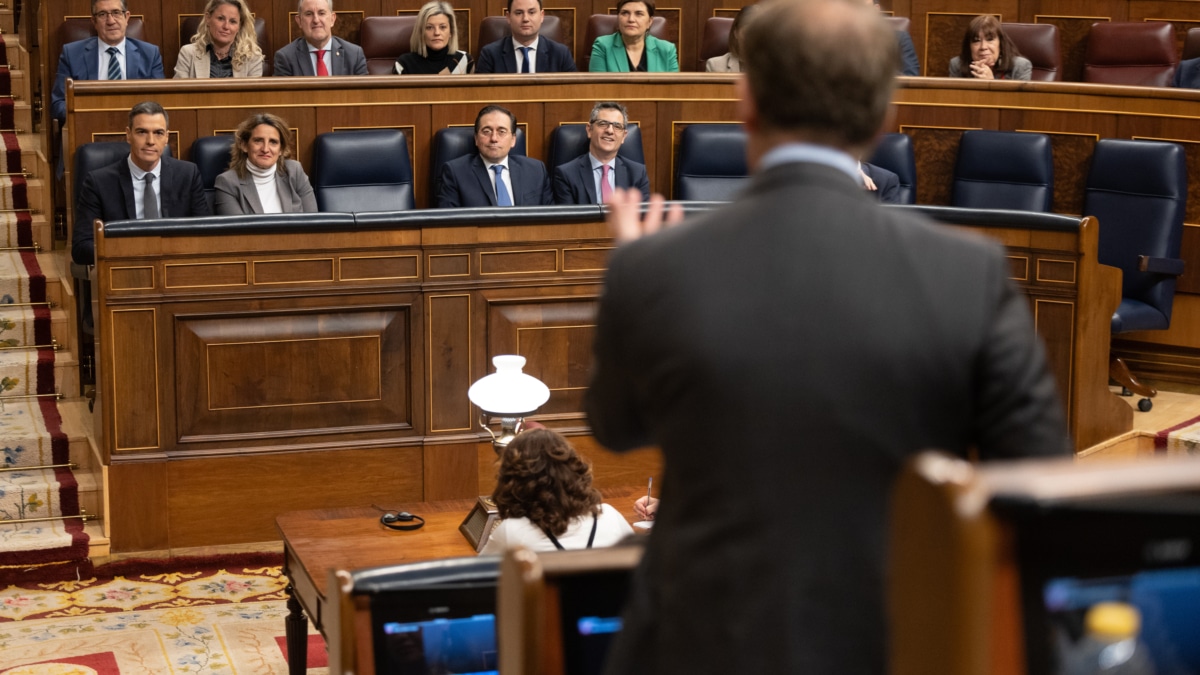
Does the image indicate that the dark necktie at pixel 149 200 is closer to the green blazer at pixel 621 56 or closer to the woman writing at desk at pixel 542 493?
the green blazer at pixel 621 56

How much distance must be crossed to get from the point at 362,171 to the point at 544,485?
8.10 ft

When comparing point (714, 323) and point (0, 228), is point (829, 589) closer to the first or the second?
point (714, 323)

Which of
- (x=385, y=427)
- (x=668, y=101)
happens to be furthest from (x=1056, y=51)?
(x=385, y=427)

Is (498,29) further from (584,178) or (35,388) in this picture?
(35,388)

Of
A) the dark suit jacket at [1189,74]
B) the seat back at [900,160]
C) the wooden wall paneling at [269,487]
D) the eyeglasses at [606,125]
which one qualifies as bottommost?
the wooden wall paneling at [269,487]

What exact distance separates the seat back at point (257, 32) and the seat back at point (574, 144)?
1.38 m

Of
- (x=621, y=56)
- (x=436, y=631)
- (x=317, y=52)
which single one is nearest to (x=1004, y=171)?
(x=621, y=56)

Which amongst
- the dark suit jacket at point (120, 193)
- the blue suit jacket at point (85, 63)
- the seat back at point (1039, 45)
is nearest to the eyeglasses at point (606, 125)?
the dark suit jacket at point (120, 193)

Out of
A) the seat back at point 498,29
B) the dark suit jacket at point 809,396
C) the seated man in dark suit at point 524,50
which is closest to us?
the dark suit jacket at point 809,396

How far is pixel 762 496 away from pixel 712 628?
0.30 ft

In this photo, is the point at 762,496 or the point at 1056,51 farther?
the point at 1056,51

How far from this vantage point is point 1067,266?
413 cm

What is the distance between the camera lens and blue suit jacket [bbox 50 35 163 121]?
17.5 feet

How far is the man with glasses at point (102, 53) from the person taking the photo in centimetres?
530
